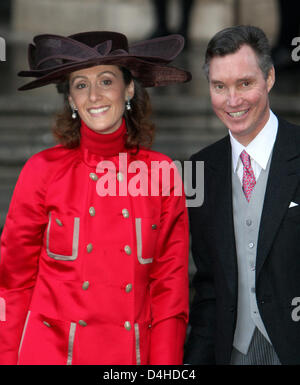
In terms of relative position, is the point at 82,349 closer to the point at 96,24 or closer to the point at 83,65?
the point at 83,65

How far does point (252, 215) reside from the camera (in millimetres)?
2482

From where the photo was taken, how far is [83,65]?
Result: 2398 millimetres

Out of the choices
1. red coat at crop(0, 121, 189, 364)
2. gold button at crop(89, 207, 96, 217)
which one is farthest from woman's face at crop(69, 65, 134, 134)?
gold button at crop(89, 207, 96, 217)

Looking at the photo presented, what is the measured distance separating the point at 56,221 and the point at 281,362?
3.00 ft

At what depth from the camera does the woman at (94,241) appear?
7.84 ft

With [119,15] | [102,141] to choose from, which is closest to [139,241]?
[102,141]

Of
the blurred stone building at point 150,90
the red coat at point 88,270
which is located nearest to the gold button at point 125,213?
the red coat at point 88,270

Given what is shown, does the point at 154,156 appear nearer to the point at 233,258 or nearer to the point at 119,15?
the point at 233,258

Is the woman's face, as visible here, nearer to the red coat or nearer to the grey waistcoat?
the red coat

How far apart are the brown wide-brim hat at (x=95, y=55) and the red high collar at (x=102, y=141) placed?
0.74 ft

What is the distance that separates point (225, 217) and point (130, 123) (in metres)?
0.50

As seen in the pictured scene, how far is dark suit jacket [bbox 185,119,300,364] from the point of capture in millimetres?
2414

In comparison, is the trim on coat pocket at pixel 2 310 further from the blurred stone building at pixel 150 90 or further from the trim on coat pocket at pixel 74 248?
the blurred stone building at pixel 150 90
